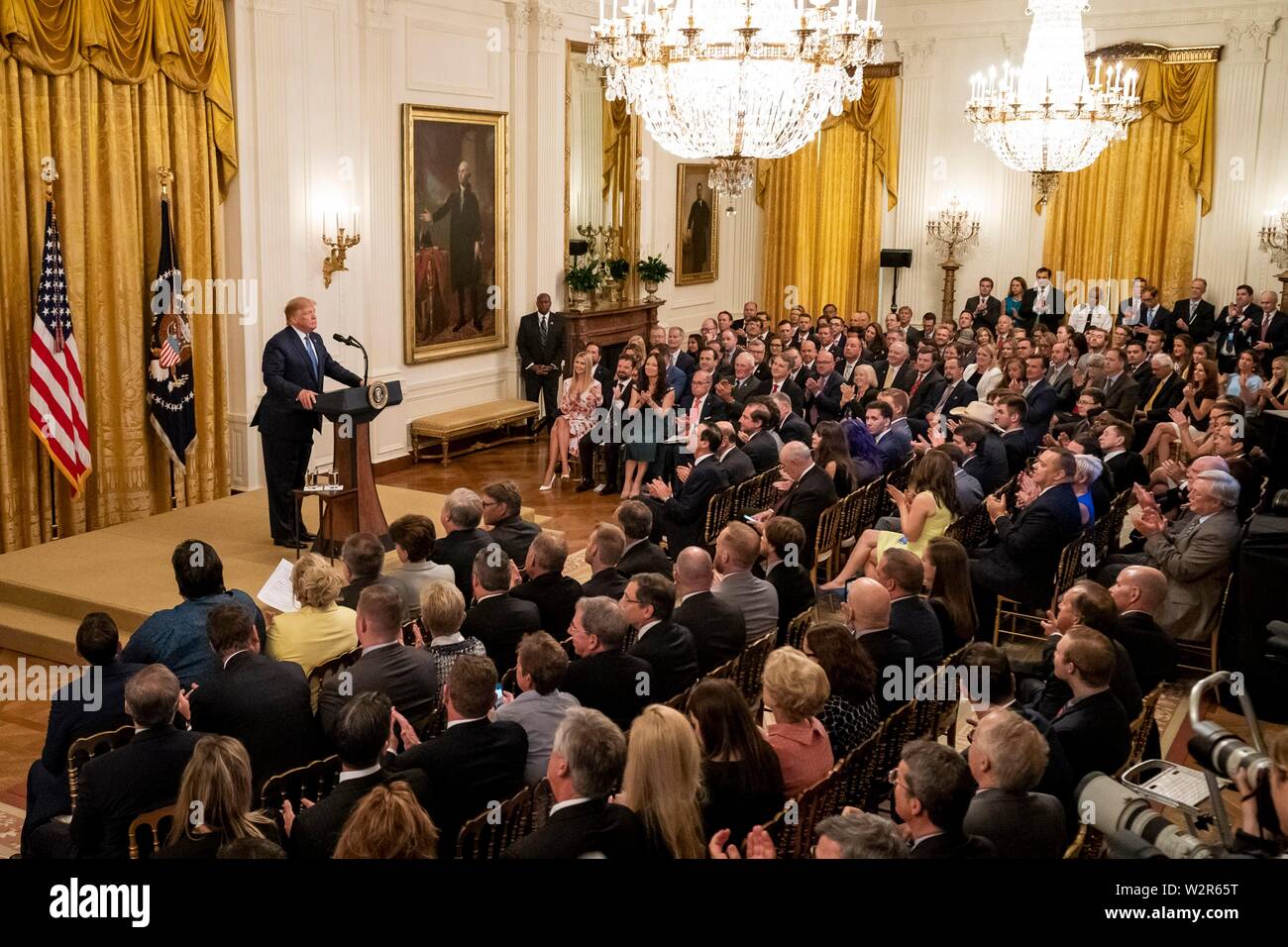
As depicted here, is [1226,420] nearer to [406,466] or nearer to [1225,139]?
[406,466]

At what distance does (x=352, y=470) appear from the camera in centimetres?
863

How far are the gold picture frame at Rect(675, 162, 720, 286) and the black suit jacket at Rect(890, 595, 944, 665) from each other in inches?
498

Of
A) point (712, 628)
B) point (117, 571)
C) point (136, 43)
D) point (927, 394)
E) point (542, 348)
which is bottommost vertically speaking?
point (117, 571)

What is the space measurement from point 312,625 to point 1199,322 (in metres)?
14.2

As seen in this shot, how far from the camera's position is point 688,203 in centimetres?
1808

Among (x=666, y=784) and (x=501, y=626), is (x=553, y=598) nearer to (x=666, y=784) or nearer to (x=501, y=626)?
(x=501, y=626)

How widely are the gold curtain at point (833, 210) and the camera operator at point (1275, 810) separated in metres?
16.8

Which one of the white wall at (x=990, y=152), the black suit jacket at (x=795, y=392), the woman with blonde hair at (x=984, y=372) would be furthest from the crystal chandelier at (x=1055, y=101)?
the white wall at (x=990, y=152)

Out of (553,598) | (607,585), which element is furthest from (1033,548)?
(553,598)

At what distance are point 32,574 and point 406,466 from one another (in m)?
5.24

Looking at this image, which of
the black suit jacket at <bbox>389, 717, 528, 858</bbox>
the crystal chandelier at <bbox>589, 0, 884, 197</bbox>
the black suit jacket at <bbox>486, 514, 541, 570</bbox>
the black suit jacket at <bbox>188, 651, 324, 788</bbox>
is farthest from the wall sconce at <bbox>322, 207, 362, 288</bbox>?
the black suit jacket at <bbox>389, 717, 528, 858</bbox>

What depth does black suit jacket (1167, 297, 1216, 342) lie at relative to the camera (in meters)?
16.4

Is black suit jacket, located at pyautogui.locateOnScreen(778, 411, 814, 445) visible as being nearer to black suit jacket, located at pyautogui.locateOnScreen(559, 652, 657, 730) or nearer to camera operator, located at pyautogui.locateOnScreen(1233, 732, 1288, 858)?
black suit jacket, located at pyautogui.locateOnScreen(559, 652, 657, 730)
